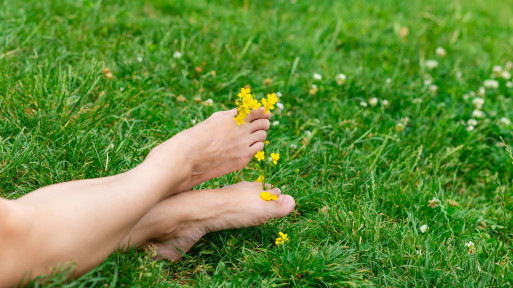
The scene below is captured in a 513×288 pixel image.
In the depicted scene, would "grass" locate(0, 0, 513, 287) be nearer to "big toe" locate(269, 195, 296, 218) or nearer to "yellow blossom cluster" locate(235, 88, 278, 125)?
"big toe" locate(269, 195, 296, 218)

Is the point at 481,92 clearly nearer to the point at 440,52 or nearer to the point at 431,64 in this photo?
the point at 431,64

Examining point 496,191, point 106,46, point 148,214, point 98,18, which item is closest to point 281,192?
point 148,214

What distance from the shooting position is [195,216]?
1.89m

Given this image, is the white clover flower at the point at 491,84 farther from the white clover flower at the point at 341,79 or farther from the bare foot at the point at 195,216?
the bare foot at the point at 195,216

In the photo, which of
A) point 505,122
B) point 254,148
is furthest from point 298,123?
point 505,122

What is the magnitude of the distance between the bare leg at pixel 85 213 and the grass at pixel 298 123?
9 cm

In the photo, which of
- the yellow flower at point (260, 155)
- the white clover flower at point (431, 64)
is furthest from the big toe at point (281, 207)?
the white clover flower at point (431, 64)

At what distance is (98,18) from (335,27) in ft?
5.78

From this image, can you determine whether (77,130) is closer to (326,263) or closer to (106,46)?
(106,46)

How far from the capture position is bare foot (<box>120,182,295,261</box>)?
1826 mm

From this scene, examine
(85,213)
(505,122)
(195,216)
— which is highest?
(85,213)

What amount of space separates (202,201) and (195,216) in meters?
0.08

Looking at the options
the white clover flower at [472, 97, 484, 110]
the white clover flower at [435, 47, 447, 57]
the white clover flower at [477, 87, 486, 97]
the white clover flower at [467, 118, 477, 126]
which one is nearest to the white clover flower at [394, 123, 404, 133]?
the white clover flower at [467, 118, 477, 126]

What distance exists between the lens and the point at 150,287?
165 cm
